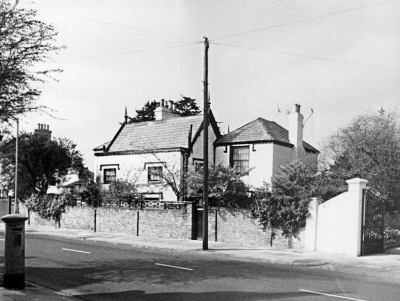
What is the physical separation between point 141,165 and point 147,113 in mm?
28808

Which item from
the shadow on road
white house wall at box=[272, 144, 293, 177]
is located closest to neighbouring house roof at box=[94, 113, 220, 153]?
white house wall at box=[272, 144, 293, 177]

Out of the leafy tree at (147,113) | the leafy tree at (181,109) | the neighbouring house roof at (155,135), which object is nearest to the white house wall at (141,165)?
the neighbouring house roof at (155,135)

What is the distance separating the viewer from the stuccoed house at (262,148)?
2731 cm

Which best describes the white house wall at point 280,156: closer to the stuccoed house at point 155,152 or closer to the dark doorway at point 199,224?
the stuccoed house at point 155,152

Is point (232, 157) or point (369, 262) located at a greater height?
point (232, 157)

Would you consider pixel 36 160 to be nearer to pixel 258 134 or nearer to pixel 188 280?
pixel 258 134

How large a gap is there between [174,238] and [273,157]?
8.20m

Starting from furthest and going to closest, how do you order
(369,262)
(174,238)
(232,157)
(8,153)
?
(8,153)
(232,157)
(174,238)
(369,262)

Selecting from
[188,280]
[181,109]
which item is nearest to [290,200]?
[188,280]

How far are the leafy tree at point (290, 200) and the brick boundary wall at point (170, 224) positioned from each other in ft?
1.57

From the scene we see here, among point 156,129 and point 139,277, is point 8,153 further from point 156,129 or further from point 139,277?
point 139,277

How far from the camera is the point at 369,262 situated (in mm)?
15023

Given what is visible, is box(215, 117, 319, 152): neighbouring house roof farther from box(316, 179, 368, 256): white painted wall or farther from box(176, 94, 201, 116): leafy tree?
box(176, 94, 201, 116): leafy tree

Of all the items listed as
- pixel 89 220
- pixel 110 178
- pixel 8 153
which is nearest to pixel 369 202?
pixel 89 220
